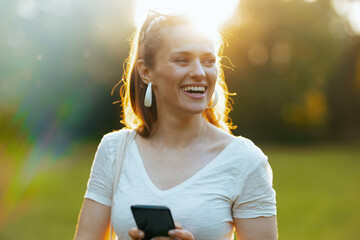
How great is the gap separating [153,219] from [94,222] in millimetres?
470

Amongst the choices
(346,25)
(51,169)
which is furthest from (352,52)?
(51,169)

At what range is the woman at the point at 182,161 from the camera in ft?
7.57

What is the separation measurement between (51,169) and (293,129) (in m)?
17.5

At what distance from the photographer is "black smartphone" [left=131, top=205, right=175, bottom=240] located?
84.2 inches

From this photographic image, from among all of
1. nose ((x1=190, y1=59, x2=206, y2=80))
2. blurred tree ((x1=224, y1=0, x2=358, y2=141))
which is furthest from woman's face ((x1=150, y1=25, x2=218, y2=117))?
blurred tree ((x1=224, y1=0, x2=358, y2=141))

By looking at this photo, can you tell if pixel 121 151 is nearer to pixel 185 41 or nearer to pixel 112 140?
pixel 112 140

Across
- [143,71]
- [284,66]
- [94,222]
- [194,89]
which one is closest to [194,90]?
[194,89]

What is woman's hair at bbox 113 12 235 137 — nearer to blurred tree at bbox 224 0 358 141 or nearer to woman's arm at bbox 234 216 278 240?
woman's arm at bbox 234 216 278 240

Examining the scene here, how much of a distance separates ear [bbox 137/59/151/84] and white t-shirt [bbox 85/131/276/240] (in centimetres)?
51

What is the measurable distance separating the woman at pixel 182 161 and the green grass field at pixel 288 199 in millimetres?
6450

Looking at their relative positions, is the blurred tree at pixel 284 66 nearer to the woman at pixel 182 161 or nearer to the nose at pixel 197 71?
the woman at pixel 182 161

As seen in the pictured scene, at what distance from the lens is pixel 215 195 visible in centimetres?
232

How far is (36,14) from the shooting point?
23.6 metres

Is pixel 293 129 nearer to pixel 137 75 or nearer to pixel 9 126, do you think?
pixel 9 126
